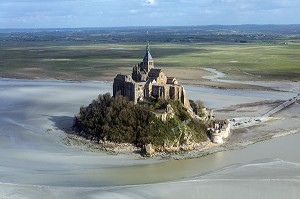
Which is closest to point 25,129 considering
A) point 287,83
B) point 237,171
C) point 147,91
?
point 147,91

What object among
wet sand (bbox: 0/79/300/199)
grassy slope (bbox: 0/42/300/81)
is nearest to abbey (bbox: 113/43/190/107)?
wet sand (bbox: 0/79/300/199)

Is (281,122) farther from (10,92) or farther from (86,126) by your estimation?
(10,92)

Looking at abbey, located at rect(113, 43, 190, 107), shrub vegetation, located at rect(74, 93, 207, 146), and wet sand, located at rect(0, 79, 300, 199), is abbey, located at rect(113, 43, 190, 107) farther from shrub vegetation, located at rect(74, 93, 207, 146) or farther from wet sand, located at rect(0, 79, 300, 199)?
wet sand, located at rect(0, 79, 300, 199)

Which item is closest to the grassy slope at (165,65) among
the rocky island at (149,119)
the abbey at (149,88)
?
the abbey at (149,88)

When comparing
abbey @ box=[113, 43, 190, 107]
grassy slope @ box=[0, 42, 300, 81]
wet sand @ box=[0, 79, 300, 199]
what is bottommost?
wet sand @ box=[0, 79, 300, 199]

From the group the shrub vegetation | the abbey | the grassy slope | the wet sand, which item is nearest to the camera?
the wet sand

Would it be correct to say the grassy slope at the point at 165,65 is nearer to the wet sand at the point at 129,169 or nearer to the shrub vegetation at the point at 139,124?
the wet sand at the point at 129,169

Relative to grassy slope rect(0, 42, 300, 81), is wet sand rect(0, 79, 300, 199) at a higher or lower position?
lower
